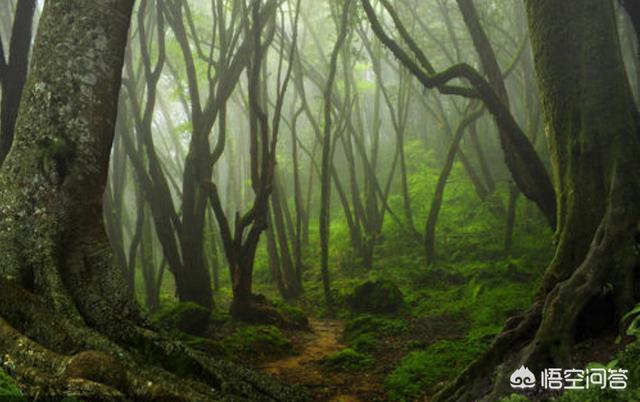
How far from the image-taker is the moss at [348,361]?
6395mm

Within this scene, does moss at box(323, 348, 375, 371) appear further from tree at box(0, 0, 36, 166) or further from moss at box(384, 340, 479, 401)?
tree at box(0, 0, 36, 166)

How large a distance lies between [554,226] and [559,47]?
248 centimetres

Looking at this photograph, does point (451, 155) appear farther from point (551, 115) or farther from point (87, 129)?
point (87, 129)

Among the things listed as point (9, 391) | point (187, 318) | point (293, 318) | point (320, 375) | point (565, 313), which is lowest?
point (320, 375)

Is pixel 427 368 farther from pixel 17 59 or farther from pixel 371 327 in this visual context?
pixel 17 59

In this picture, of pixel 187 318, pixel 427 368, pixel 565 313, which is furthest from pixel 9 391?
pixel 187 318

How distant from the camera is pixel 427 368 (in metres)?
5.90

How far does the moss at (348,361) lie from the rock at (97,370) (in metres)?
4.09

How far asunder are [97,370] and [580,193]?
4.10m

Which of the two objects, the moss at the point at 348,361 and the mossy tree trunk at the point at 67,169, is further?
the moss at the point at 348,361

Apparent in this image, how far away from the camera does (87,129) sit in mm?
3682

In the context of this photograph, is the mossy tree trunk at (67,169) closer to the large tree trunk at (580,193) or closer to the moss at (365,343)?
the large tree trunk at (580,193)

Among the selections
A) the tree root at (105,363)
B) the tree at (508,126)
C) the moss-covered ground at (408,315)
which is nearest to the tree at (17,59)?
the tree root at (105,363)

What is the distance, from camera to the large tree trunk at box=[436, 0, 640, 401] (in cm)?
378
